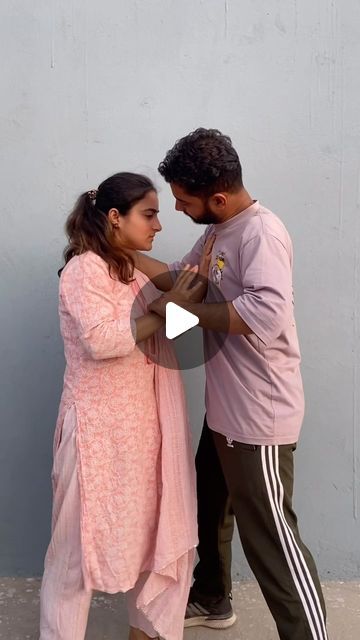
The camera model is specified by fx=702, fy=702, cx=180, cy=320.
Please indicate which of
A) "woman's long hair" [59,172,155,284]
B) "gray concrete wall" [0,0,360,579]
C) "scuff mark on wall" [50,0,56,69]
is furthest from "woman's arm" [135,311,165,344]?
"scuff mark on wall" [50,0,56,69]

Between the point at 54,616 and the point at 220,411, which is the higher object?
the point at 220,411

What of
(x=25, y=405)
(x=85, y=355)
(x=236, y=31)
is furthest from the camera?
(x=25, y=405)

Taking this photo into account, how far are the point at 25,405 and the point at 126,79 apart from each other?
1275 millimetres

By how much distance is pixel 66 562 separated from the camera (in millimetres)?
2104

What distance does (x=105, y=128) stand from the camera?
254 centimetres

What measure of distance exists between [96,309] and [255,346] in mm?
476

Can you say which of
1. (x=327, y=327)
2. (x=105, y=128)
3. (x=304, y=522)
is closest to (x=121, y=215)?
(x=105, y=128)

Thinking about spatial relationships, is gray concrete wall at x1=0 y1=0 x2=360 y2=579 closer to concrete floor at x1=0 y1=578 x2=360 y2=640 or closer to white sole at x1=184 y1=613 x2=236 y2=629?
concrete floor at x1=0 y1=578 x2=360 y2=640

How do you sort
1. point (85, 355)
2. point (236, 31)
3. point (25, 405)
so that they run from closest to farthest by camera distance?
point (85, 355)
point (236, 31)
point (25, 405)

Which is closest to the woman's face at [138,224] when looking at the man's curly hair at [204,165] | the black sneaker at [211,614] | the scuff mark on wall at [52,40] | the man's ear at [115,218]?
the man's ear at [115,218]

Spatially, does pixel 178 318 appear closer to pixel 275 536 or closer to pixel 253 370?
pixel 253 370

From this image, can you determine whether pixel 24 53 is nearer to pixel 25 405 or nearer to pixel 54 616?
pixel 25 405

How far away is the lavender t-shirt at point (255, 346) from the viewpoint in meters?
1.92

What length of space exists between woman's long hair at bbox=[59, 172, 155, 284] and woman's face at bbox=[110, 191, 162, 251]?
2 centimetres
